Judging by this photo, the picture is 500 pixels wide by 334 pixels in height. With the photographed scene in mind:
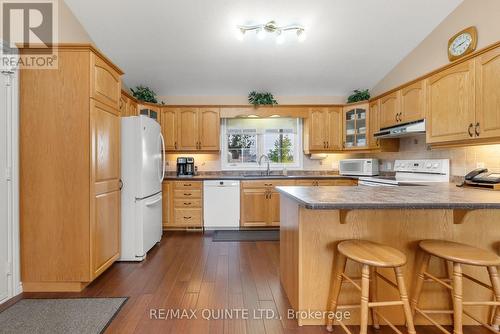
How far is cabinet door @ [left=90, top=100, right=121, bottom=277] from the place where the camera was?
224 centimetres

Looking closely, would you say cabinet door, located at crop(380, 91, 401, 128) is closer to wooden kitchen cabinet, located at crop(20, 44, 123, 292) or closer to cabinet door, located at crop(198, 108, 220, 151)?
cabinet door, located at crop(198, 108, 220, 151)

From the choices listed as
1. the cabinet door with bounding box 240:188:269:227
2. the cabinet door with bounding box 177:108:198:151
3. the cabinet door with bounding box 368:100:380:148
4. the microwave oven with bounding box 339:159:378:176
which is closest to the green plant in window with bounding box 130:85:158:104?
the cabinet door with bounding box 177:108:198:151

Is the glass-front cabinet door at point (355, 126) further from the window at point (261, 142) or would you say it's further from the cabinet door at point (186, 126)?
the cabinet door at point (186, 126)

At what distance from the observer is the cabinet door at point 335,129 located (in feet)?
14.4

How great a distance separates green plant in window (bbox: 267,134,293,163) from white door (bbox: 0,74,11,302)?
3.62 metres

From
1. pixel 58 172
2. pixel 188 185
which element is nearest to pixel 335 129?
pixel 188 185

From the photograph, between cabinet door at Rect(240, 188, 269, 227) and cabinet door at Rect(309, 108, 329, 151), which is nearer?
cabinet door at Rect(240, 188, 269, 227)

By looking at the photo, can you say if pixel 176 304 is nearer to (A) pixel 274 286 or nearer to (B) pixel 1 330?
(A) pixel 274 286

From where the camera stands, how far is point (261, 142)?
189 inches

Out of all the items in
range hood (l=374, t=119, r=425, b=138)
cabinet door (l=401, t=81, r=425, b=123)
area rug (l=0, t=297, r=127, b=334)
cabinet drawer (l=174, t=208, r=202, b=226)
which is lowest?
area rug (l=0, t=297, r=127, b=334)

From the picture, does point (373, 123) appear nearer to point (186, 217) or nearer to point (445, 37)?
point (445, 37)

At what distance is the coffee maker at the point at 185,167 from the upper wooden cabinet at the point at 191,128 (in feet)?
0.57

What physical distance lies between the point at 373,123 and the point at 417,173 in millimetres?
1069

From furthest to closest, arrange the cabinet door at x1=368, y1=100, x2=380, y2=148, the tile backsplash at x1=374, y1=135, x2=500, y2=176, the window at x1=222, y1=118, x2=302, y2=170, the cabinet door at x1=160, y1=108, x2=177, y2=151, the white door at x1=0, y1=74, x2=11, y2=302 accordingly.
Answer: the window at x1=222, y1=118, x2=302, y2=170
the cabinet door at x1=160, y1=108, x2=177, y2=151
the cabinet door at x1=368, y1=100, x2=380, y2=148
the tile backsplash at x1=374, y1=135, x2=500, y2=176
the white door at x1=0, y1=74, x2=11, y2=302
